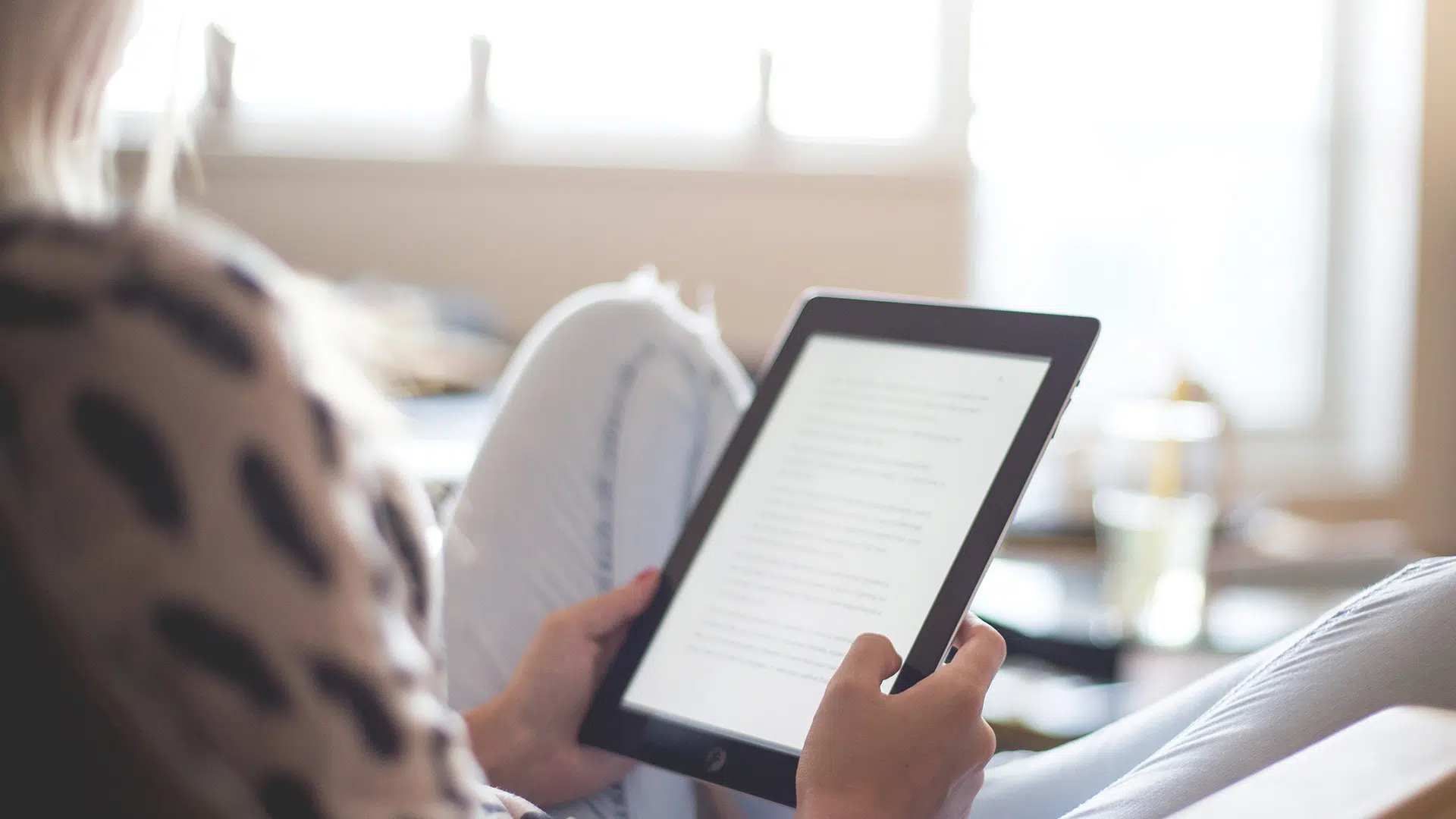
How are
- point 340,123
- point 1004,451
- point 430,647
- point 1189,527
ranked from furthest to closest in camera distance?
1. point 340,123
2. point 1189,527
3. point 1004,451
4. point 430,647

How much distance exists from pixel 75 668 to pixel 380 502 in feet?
0.36

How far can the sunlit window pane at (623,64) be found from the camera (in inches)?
116

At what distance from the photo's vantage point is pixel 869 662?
60cm

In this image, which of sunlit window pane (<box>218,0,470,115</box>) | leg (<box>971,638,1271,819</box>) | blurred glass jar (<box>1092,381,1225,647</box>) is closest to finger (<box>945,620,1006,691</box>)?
leg (<box>971,638,1271,819</box>)

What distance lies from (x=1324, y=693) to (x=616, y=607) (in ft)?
1.35

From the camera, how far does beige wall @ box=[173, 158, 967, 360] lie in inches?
109

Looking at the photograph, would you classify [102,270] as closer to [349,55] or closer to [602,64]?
[349,55]

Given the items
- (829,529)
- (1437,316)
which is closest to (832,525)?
(829,529)

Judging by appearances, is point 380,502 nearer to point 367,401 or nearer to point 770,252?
point 367,401

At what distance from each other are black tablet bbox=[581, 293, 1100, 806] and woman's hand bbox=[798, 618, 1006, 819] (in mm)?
70

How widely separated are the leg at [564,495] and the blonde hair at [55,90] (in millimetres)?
491

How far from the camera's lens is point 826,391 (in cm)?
85

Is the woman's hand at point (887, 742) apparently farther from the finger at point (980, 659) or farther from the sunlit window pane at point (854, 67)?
the sunlit window pane at point (854, 67)

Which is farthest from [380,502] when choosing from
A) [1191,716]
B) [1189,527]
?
[1189,527]
